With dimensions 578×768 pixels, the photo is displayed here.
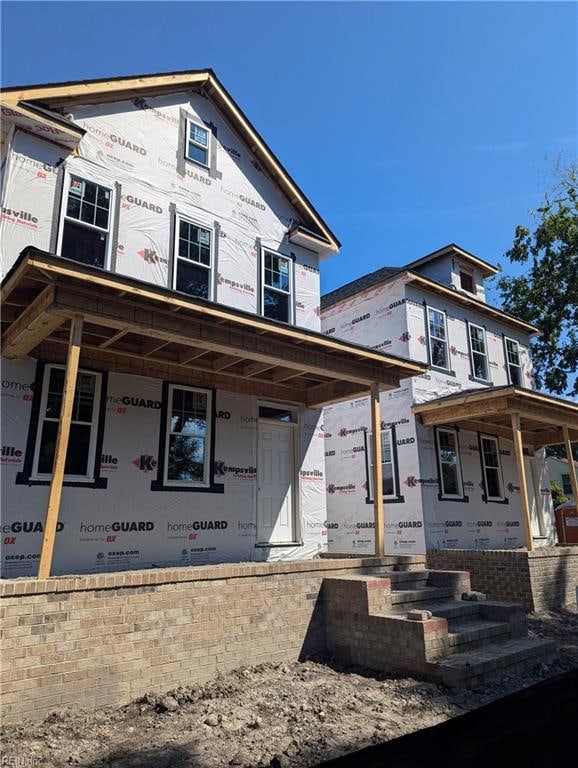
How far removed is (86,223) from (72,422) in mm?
3104

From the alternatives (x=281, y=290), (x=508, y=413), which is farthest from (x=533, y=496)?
(x=281, y=290)

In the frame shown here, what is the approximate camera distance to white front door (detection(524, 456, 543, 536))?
16.0 m

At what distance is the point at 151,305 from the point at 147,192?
141 inches

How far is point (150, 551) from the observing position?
816cm

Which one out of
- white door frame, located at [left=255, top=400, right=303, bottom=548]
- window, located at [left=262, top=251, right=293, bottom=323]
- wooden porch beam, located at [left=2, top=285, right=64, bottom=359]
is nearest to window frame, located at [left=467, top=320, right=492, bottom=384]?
window, located at [left=262, top=251, right=293, bottom=323]

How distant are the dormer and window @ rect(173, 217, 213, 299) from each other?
787 centimetres

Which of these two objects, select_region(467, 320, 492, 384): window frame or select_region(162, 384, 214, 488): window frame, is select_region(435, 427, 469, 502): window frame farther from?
select_region(162, 384, 214, 488): window frame

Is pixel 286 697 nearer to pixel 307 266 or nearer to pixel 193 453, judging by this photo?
pixel 193 453

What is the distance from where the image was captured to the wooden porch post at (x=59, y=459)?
543 cm

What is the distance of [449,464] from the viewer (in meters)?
13.3

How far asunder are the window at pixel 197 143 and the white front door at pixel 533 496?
1248 cm

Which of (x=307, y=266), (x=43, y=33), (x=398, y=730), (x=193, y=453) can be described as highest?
(x=43, y=33)

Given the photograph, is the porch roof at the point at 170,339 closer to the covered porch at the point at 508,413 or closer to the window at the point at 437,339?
the covered porch at the point at 508,413

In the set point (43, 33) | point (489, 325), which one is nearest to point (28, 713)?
point (43, 33)
